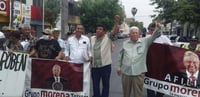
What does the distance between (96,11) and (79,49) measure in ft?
178

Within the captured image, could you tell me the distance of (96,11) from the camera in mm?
62812

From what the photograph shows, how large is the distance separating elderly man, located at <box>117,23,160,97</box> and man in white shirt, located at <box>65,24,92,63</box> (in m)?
0.93

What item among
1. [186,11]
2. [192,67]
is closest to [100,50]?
[192,67]

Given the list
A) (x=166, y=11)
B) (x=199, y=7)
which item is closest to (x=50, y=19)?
(x=166, y=11)

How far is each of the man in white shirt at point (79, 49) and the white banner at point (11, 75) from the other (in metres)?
1.11

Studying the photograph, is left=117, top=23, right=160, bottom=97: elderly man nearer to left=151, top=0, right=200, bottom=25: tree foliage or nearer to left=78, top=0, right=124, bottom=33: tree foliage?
left=151, top=0, right=200, bottom=25: tree foliage

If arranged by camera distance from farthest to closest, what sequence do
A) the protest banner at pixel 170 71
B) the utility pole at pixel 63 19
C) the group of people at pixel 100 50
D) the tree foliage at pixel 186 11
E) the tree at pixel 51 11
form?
the tree at pixel 51 11 → the tree foliage at pixel 186 11 → the utility pole at pixel 63 19 → the protest banner at pixel 170 71 → the group of people at pixel 100 50

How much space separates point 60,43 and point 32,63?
0.94m

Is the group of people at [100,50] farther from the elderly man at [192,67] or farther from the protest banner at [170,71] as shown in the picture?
the elderly man at [192,67]

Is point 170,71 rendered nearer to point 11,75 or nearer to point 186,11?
point 11,75

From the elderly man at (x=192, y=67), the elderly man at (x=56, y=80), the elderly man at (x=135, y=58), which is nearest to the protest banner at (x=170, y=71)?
the elderly man at (x=192, y=67)

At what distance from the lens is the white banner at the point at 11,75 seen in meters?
7.79

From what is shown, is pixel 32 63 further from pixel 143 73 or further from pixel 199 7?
pixel 199 7

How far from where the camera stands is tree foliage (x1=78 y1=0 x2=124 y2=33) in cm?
6150
